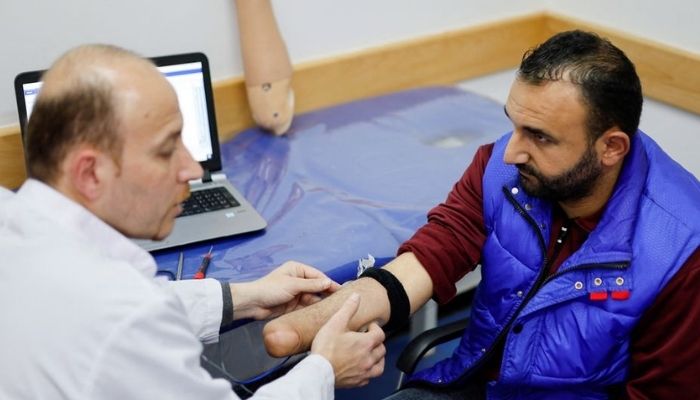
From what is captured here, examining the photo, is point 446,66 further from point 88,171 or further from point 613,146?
point 88,171

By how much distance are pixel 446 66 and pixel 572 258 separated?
1.37 m

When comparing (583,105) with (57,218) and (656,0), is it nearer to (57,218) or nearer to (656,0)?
(57,218)

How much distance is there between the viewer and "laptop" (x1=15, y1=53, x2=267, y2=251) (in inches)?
70.2

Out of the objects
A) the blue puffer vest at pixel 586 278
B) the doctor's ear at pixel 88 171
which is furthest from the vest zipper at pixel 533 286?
the doctor's ear at pixel 88 171

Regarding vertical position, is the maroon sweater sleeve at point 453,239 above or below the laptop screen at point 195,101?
below

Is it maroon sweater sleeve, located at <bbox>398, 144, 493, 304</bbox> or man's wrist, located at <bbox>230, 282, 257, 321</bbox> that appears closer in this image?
man's wrist, located at <bbox>230, 282, 257, 321</bbox>

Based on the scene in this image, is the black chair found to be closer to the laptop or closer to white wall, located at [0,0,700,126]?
the laptop

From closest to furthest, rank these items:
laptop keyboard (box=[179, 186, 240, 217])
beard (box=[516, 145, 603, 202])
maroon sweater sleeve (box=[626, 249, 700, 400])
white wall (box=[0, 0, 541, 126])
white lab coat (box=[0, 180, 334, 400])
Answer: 1. white lab coat (box=[0, 180, 334, 400])
2. maroon sweater sleeve (box=[626, 249, 700, 400])
3. beard (box=[516, 145, 603, 202])
4. laptop keyboard (box=[179, 186, 240, 217])
5. white wall (box=[0, 0, 541, 126])

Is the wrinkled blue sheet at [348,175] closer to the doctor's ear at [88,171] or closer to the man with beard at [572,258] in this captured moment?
the man with beard at [572,258]

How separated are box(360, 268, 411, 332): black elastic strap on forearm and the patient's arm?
1cm

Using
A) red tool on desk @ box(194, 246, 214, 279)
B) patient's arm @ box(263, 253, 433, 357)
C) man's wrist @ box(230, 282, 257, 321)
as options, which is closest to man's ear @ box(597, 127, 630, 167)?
patient's arm @ box(263, 253, 433, 357)

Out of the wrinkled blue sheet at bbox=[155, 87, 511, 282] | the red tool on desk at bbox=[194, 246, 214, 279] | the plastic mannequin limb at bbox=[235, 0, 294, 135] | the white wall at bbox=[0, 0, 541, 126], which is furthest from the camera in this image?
the plastic mannequin limb at bbox=[235, 0, 294, 135]

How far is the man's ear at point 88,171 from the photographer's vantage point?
3.46 ft

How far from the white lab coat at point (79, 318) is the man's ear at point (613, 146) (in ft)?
2.77
